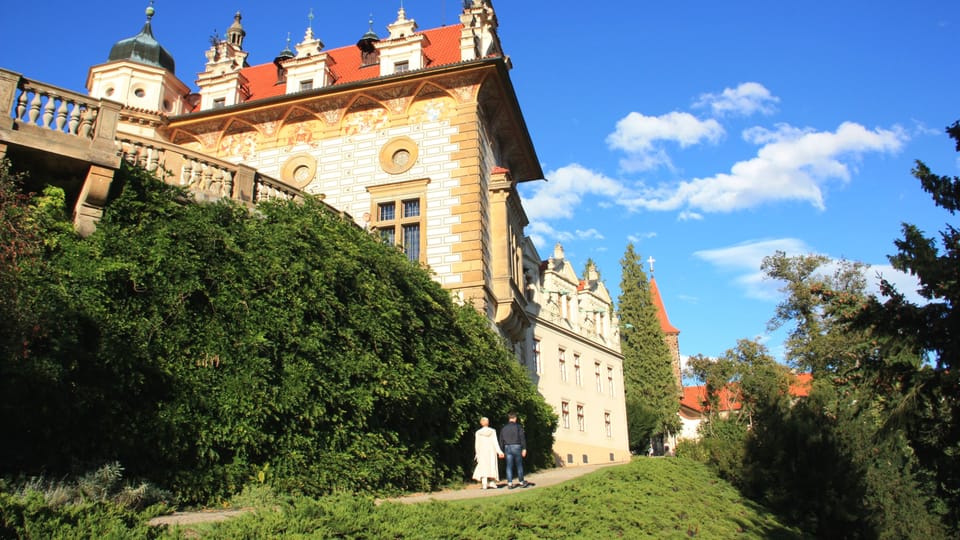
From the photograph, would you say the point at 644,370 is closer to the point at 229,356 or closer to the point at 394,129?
the point at 394,129

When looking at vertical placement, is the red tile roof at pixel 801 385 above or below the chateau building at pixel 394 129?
below

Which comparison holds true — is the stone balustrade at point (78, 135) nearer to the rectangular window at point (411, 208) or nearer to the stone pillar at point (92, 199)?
the stone pillar at point (92, 199)

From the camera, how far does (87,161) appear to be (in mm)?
11031

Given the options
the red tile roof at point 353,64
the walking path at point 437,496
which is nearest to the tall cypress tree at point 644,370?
the red tile roof at point 353,64

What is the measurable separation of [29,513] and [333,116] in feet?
65.0

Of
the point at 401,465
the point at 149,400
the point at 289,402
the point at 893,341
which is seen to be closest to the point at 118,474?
the point at 149,400

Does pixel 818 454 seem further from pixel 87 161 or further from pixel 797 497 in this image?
pixel 87 161

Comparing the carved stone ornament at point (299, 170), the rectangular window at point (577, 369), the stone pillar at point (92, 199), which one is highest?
the carved stone ornament at point (299, 170)

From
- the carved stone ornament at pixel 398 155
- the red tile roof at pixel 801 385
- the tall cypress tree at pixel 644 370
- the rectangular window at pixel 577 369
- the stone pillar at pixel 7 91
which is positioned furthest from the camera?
the tall cypress tree at pixel 644 370

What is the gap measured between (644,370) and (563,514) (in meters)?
46.1

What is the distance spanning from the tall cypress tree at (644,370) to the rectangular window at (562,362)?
1340 cm

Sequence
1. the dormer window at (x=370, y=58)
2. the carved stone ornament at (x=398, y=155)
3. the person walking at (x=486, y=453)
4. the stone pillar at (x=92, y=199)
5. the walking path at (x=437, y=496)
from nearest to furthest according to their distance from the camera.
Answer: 1. the walking path at (x=437, y=496)
2. the stone pillar at (x=92, y=199)
3. the person walking at (x=486, y=453)
4. the carved stone ornament at (x=398, y=155)
5. the dormer window at (x=370, y=58)

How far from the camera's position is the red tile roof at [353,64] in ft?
87.6

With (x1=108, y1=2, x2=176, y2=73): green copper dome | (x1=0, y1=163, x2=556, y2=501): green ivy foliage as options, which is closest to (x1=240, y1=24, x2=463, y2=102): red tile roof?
(x1=108, y1=2, x2=176, y2=73): green copper dome
